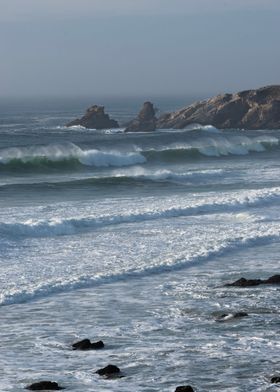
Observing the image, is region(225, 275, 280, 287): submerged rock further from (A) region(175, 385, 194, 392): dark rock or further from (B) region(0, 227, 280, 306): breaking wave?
(A) region(175, 385, 194, 392): dark rock

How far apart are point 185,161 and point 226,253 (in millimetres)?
34145

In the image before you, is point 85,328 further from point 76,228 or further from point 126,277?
point 76,228

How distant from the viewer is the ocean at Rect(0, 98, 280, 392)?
12.9 meters

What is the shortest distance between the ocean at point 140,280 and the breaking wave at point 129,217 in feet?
0.15

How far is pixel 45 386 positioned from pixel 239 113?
7728 centimetres

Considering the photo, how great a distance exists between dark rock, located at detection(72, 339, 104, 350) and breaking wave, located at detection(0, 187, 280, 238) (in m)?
11.5

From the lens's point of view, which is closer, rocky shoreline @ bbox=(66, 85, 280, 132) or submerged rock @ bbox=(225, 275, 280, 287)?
submerged rock @ bbox=(225, 275, 280, 287)

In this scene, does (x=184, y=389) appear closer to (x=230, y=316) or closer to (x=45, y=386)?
(x=45, y=386)

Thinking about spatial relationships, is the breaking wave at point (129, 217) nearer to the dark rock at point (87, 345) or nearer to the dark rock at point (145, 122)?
the dark rock at point (87, 345)

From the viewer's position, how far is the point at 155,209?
99.0ft

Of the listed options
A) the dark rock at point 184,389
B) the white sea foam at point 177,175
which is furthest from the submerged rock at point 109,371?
the white sea foam at point 177,175

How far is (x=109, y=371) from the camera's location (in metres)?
12.6

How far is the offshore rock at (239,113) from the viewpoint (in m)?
86.4

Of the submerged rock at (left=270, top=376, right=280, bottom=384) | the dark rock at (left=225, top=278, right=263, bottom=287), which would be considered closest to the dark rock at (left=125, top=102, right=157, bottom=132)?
the dark rock at (left=225, top=278, right=263, bottom=287)
